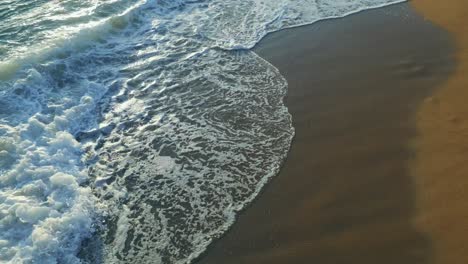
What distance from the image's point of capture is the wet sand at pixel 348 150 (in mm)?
4195

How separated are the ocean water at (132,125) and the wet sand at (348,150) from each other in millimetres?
328

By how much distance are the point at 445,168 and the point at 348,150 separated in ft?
3.82

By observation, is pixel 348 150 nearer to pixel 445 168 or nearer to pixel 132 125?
pixel 445 168

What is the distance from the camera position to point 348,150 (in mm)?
5367

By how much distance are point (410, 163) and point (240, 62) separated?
3.78 metres

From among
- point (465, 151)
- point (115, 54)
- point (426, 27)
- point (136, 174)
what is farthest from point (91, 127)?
point (426, 27)

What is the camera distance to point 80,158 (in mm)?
5660

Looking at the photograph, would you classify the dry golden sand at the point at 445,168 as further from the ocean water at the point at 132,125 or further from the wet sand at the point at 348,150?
the ocean water at the point at 132,125

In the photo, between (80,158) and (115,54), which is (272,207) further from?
(115,54)

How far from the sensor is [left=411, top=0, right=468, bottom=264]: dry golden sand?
4.16 m

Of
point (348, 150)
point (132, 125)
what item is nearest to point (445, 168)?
point (348, 150)

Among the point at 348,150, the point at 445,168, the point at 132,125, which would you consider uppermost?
the point at 132,125

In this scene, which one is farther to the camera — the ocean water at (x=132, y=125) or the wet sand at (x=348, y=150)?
the ocean water at (x=132, y=125)

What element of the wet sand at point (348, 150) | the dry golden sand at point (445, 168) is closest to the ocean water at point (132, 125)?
the wet sand at point (348, 150)
